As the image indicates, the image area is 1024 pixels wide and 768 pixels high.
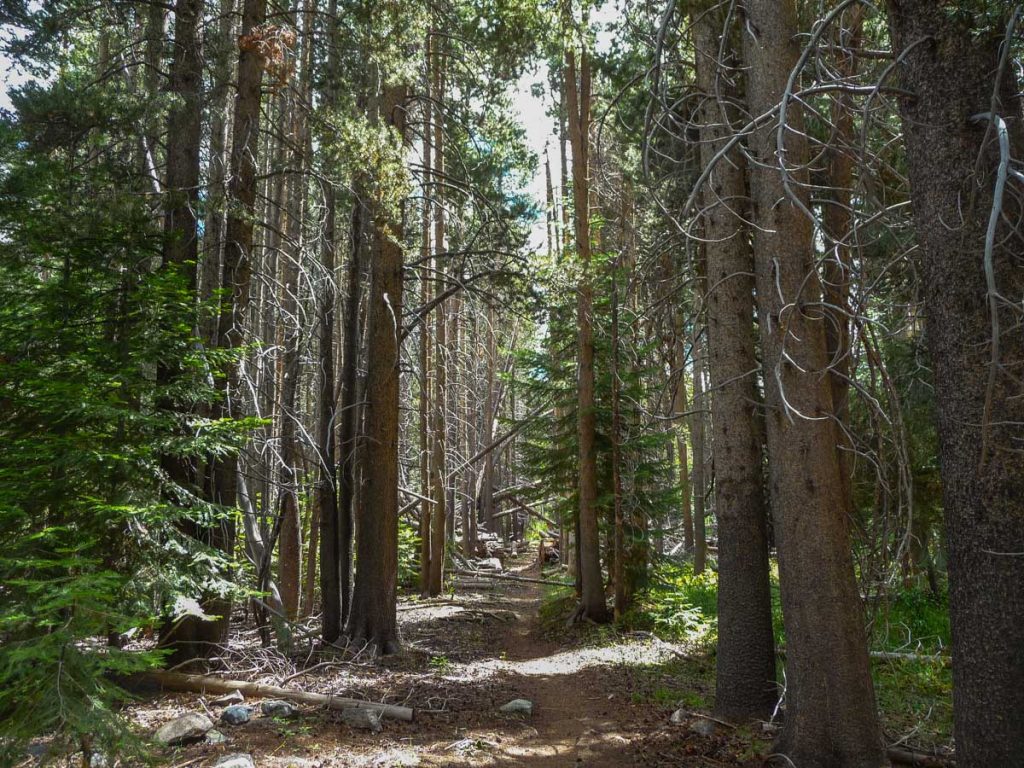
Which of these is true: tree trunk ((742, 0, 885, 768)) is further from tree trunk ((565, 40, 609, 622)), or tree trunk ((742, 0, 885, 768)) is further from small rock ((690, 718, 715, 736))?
tree trunk ((565, 40, 609, 622))

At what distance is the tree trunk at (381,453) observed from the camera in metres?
9.62

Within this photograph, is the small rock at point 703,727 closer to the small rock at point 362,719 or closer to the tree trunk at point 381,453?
the small rock at point 362,719

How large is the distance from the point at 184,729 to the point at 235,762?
1.01 metres

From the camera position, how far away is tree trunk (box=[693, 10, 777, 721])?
6223mm

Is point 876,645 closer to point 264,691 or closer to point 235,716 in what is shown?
point 264,691

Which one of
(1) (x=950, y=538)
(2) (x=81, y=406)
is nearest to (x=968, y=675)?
(1) (x=950, y=538)

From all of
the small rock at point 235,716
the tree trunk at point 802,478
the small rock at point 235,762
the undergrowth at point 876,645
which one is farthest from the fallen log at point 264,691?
the tree trunk at point 802,478

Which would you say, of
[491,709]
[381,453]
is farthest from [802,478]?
[381,453]

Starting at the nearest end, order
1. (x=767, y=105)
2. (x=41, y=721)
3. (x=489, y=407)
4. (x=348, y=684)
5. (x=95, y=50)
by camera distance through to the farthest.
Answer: (x=41, y=721) < (x=767, y=105) < (x=348, y=684) < (x=95, y=50) < (x=489, y=407)

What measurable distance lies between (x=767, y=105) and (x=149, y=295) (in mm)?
5436

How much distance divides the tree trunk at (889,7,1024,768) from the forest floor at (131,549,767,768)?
280 cm

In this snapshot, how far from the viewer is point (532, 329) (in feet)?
37.3

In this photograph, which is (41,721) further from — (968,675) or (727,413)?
(727,413)

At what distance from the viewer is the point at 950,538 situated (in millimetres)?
3207
